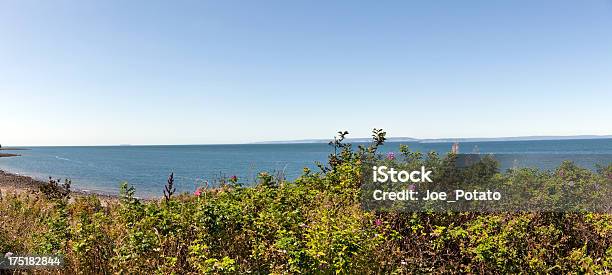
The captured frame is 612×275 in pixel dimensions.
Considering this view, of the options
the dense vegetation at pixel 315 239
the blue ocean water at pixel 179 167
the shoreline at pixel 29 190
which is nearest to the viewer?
the dense vegetation at pixel 315 239

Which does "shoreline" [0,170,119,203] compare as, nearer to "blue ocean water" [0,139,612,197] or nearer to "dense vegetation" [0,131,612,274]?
"blue ocean water" [0,139,612,197]

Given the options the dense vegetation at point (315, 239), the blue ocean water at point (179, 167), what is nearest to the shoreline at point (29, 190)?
the blue ocean water at point (179, 167)

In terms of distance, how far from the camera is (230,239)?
4633 mm

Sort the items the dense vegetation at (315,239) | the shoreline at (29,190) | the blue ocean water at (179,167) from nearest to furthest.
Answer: the dense vegetation at (315,239) → the blue ocean water at (179,167) → the shoreline at (29,190)

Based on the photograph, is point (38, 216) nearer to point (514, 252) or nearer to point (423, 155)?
point (423, 155)

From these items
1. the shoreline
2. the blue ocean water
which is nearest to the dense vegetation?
the blue ocean water

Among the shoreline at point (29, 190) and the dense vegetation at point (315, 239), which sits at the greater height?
the dense vegetation at point (315, 239)

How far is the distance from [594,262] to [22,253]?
24.4 ft

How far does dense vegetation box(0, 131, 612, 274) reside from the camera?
4.05 m

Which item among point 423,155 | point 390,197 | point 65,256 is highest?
point 423,155

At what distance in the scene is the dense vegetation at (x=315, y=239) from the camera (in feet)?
13.3

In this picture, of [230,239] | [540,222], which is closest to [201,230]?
[230,239]

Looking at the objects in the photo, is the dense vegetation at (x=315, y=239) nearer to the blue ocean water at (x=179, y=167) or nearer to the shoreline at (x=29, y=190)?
the blue ocean water at (x=179, y=167)

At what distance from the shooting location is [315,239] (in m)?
3.95
